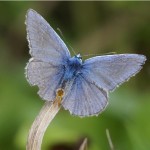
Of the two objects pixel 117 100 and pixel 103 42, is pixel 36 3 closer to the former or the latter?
pixel 103 42

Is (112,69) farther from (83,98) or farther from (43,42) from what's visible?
(43,42)

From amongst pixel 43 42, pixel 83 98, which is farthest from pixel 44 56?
pixel 83 98

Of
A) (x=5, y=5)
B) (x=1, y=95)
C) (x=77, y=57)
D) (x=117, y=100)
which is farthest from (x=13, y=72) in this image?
(x=77, y=57)

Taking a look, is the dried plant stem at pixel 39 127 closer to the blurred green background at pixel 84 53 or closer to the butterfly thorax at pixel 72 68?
the butterfly thorax at pixel 72 68

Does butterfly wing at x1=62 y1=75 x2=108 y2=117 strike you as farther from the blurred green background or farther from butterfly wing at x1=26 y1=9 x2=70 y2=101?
the blurred green background

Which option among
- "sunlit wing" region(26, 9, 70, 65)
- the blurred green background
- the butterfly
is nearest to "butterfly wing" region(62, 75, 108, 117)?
the butterfly

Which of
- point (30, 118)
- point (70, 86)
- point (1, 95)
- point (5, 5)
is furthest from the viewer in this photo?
point (5, 5)
